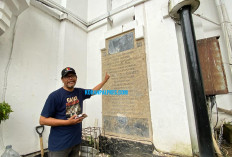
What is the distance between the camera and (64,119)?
5.08 ft

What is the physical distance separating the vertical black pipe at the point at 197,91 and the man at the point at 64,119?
172cm

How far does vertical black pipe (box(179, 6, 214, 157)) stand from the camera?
5.37 feet

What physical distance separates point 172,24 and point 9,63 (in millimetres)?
3252

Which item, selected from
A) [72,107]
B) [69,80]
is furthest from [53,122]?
[69,80]

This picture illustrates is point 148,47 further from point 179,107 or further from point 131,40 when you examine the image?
point 179,107

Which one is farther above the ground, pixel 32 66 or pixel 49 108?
pixel 32 66

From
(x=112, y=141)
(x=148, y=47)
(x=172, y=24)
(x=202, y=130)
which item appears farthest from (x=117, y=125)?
(x=172, y=24)

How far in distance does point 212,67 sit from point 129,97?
5.32 feet

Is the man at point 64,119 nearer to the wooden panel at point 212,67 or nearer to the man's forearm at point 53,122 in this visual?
the man's forearm at point 53,122

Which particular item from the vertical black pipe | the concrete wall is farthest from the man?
the vertical black pipe

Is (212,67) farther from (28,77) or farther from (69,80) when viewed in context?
(28,77)

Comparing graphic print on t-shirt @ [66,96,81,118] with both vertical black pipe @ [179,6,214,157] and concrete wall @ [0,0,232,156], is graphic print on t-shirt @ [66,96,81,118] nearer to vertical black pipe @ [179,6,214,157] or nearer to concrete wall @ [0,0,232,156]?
concrete wall @ [0,0,232,156]

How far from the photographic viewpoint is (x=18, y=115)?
84.4 inches

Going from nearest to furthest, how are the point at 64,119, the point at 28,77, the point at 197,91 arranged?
the point at 64,119 → the point at 197,91 → the point at 28,77
